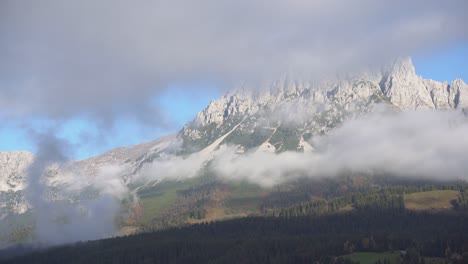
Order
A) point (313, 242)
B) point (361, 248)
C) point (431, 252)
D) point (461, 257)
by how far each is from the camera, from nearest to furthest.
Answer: point (461, 257) < point (431, 252) < point (361, 248) < point (313, 242)

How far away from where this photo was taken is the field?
159562mm

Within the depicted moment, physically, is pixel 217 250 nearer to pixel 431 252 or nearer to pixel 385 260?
pixel 385 260

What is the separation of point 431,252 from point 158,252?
351ft

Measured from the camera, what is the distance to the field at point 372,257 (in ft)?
523

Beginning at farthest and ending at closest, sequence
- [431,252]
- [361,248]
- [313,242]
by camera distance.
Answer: [313,242], [361,248], [431,252]

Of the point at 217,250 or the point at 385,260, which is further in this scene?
the point at 217,250

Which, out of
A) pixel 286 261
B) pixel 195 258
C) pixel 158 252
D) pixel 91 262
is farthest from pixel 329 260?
pixel 91 262

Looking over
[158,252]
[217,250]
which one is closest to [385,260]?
[217,250]

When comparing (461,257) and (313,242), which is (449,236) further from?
(313,242)

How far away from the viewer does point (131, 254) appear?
19838cm

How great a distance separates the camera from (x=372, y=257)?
166 m

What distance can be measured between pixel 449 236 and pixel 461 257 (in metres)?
33.6

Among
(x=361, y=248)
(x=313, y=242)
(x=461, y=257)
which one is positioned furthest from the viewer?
(x=313, y=242)

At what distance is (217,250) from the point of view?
19150 centimetres
